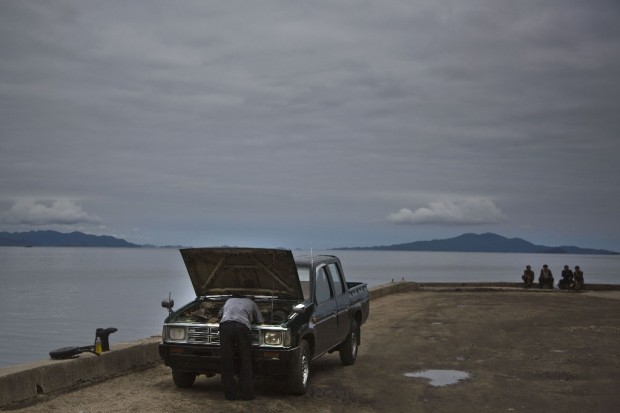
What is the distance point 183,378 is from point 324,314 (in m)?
2.19

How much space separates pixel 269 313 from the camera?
413 inches

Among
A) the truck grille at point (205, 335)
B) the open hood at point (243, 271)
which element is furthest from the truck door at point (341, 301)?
the truck grille at point (205, 335)

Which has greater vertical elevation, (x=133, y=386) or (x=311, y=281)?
(x=311, y=281)

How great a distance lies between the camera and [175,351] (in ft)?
31.7

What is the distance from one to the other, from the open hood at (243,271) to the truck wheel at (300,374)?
99cm

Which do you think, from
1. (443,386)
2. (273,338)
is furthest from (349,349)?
(273,338)

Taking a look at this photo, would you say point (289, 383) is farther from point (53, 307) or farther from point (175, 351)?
point (53, 307)

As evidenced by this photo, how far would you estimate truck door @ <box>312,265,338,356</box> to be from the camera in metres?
10.5

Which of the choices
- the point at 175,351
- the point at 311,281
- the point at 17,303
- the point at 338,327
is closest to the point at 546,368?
the point at 338,327

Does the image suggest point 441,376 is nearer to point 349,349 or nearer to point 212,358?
point 349,349

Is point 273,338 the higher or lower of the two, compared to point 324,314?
lower

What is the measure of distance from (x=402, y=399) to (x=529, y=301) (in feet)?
58.1

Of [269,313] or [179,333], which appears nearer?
[179,333]

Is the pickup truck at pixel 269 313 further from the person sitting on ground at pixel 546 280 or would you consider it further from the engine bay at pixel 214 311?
the person sitting on ground at pixel 546 280
